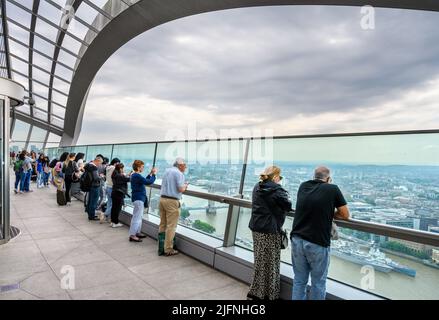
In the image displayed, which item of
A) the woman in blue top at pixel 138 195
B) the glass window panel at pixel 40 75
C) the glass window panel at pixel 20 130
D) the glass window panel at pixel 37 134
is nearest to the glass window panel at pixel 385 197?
the woman in blue top at pixel 138 195

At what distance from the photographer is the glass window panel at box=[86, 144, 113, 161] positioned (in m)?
10.1

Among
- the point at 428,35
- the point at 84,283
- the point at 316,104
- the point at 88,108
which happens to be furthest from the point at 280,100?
the point at 88,108

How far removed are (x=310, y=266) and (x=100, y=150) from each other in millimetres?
10291

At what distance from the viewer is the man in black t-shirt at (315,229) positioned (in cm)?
280

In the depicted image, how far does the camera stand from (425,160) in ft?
9.11

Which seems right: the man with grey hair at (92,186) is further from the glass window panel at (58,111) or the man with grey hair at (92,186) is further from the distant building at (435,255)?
the glass window panel at (58,111)

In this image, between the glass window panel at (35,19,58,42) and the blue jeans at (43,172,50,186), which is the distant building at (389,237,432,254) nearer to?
the blue jeans at (43,172,50,186)

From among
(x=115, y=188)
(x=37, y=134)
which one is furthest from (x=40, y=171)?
(x=37, y=134)

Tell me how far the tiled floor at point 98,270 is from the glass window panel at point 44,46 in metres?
15.4

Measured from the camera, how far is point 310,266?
9.73 ft

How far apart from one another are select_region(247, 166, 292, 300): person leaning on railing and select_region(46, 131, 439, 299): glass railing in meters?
0.57

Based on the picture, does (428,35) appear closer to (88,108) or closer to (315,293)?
(315,293)

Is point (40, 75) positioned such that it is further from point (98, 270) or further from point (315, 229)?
point (315, 229)

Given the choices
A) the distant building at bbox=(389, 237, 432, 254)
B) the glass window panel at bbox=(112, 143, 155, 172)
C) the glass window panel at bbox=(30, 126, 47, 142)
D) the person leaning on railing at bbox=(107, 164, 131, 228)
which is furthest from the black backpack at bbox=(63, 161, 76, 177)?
the glass window panel at bbox=(30, 126, 47, 142)
